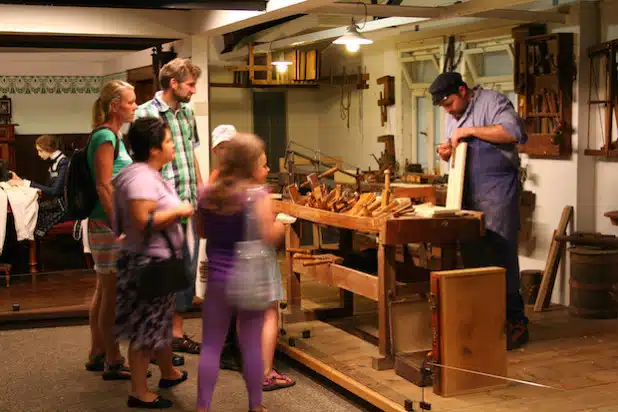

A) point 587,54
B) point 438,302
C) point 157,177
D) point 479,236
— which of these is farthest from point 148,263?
point 587,54

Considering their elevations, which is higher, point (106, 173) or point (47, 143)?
point (47, 143)

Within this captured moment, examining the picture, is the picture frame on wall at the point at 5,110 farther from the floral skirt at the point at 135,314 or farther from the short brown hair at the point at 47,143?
the floral skirt at the point at 135,314

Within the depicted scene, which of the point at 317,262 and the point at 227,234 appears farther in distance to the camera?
the point at 317,262

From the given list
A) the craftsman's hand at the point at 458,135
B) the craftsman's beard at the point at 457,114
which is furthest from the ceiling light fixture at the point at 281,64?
the craftsman's hand at the point at 458,135

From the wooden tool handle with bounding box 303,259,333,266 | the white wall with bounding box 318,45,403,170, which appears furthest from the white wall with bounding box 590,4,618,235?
the white wall with bounding box 318,45,403,170

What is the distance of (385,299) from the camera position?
5.57 metres

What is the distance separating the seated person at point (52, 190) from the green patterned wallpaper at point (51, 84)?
3215mm

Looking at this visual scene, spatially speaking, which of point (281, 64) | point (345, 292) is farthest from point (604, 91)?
point (281, 64)

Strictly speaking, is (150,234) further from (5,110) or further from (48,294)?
(5,110)

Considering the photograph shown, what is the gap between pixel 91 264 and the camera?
9430 mm

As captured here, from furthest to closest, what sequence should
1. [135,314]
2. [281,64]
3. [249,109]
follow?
1. [249,109]
2. [281,64]
3. [135,314]

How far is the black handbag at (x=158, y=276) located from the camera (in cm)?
460

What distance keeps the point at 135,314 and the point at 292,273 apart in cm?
234

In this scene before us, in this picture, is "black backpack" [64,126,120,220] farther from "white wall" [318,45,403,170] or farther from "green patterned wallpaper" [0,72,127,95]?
"green patterned wallpaper" [0,72,127,95]
